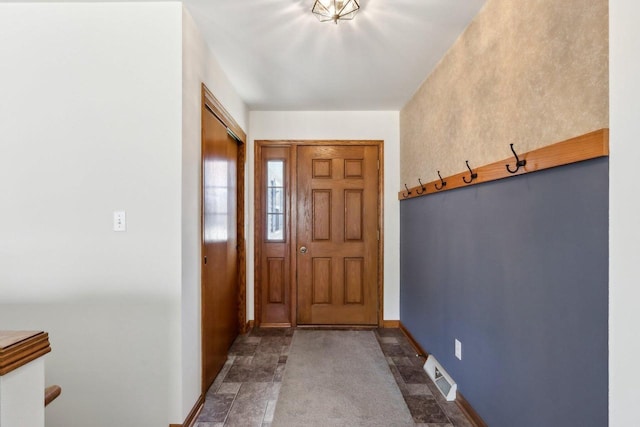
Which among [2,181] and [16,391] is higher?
[2,181]

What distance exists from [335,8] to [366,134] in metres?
1.91

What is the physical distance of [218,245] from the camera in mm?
2582

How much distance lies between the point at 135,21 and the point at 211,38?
0.48m

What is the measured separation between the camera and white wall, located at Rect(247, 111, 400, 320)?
3574mm

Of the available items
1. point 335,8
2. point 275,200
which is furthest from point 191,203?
point 275,200

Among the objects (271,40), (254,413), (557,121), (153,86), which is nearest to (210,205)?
(153,86)

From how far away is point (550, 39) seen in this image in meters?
1.29

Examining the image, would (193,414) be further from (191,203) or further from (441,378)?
(441,378)

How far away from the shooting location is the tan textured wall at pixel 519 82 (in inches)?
43.6

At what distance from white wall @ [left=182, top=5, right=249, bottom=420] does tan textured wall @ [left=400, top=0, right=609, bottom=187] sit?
1.64 metres

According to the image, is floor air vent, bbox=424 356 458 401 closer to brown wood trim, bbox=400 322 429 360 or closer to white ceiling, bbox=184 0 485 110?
brown wood trim, bbox=400 322 429 360

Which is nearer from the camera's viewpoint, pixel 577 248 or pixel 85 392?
pixel 577 248

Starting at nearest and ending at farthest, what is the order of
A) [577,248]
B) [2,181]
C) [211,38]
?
[577,248]
[2,181]
[211,38]

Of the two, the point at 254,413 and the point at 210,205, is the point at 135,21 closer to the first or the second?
the point at 210,205
